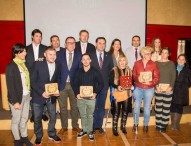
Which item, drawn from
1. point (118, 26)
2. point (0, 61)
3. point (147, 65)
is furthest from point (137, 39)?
point (0, 61)

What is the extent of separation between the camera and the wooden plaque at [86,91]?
12.5 feet

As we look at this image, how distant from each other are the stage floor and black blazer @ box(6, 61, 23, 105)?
3.83ft

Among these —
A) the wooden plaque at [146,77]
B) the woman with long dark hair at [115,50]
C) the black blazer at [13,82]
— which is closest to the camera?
the black blazer at [13,82]

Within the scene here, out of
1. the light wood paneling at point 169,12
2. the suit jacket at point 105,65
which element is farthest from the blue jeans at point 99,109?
the light wood paneling at point 169,12

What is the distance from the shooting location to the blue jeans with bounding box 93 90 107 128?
4.18m

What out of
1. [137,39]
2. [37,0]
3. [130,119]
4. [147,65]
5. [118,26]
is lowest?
[130,119]

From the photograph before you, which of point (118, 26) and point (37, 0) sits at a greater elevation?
point (37, 0)

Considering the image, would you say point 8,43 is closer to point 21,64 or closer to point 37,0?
point 37,0

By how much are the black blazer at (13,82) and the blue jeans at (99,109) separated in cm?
156

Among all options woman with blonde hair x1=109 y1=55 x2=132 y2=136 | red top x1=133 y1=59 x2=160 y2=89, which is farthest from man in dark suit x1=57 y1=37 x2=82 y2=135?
red top x1=133 y1=59 x2=160 y2=89

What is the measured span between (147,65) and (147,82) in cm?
33

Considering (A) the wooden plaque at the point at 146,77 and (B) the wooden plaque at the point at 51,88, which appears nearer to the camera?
(B) the wooden plaque at the point at 51,88

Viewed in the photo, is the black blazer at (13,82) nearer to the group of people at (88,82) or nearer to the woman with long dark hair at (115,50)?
the group of people at (88,82)

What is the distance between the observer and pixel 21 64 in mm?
3434
